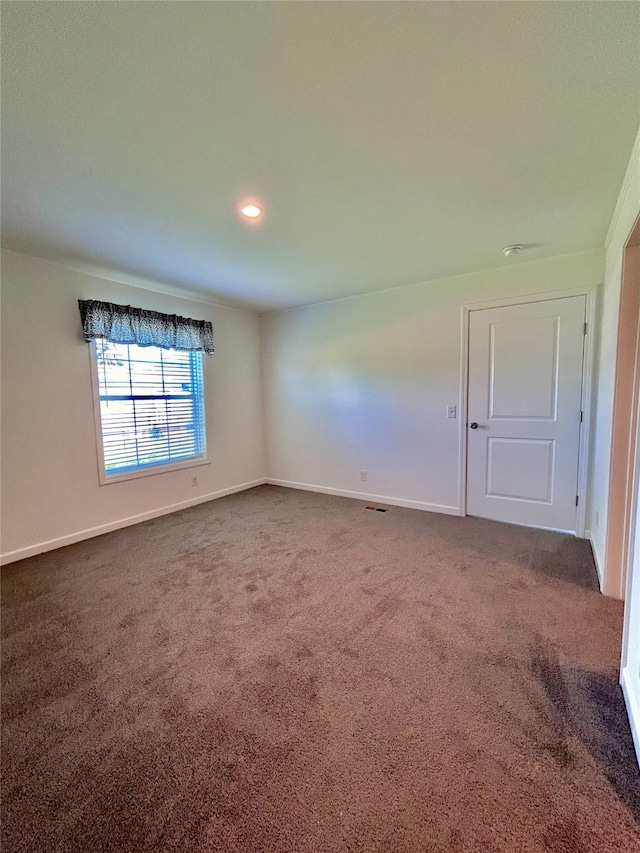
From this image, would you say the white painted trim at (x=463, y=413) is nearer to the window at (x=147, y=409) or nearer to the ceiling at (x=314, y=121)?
the ceiling at (x=314, y=121)

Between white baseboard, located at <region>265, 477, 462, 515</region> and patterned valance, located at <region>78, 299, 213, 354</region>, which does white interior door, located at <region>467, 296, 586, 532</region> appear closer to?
white baseboard, located at <region>265, 477, 462, 515</region>

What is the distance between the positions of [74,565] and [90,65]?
296cm

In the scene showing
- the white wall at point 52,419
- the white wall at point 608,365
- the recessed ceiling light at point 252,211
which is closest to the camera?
the white wall at point 608,365

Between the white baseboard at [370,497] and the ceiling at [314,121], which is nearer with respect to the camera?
the ceiling at [314,121]

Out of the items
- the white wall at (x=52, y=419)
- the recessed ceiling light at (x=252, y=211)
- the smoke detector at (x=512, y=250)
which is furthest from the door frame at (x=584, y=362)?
the white wall at (x=52, y=419)

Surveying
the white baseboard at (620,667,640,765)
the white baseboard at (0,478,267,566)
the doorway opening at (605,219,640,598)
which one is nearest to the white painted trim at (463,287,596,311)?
the doorway opening at (605,219,640,598)

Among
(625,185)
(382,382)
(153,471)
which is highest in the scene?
(625,185)

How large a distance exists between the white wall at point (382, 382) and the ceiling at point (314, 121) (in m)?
0.87

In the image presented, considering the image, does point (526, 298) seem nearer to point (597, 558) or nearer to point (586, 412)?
point (586, 412)

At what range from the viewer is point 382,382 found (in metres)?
3.97

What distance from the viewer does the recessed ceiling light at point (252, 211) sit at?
2.09 metres

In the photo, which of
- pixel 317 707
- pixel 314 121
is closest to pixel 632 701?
pixel 317 707

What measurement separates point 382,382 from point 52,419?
10.3 feet

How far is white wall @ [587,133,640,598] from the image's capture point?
182cm
